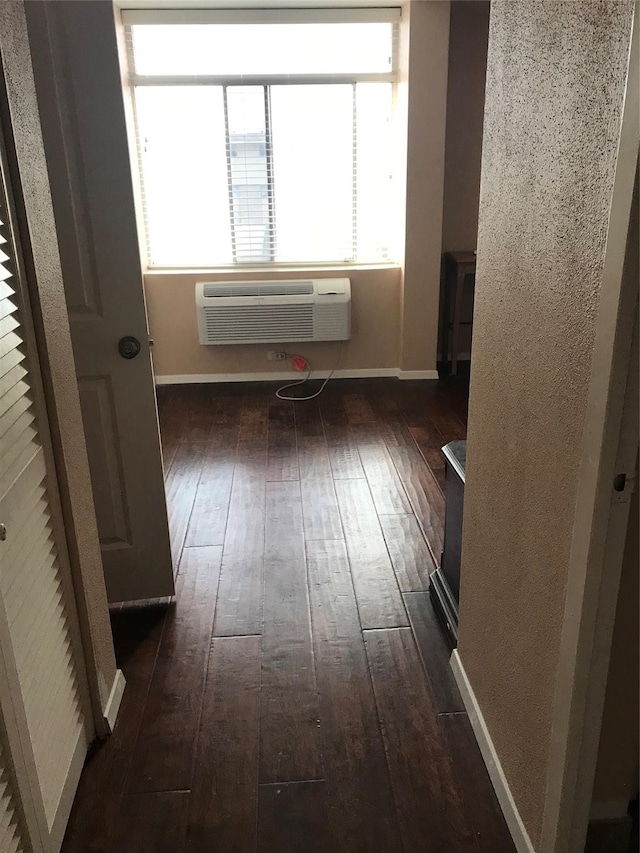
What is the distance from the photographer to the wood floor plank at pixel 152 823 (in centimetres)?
154

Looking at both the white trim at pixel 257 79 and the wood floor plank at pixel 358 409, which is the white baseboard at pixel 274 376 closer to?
the wood floor plank at pixel 358 409

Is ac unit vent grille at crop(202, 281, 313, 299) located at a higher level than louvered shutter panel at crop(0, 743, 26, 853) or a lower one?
higher

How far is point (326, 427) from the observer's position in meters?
4.05

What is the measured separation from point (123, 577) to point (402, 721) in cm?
104

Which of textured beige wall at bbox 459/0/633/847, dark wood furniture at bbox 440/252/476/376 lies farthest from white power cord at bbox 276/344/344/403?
textured beige wall at bbox 459/0/633/847

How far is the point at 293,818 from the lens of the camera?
1.61m

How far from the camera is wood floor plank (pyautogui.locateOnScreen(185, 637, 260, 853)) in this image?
1574 millimetres

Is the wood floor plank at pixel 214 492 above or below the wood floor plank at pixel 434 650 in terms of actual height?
above

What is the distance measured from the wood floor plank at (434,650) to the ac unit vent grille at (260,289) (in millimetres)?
2671

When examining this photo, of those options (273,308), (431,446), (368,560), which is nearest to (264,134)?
(273,308)

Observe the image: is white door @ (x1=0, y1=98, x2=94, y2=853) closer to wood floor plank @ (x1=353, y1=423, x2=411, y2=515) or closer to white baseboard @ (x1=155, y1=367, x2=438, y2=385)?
wood floor plank @ (x1=353, y1=423, x2=411, y2=515)

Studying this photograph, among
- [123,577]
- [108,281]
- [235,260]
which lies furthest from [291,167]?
[123,577]

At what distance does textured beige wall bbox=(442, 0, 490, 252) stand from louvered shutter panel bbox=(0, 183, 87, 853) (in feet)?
13.0

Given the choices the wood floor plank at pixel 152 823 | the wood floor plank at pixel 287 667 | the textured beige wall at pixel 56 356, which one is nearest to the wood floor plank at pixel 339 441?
the wood floor plank at pixel 287 667
